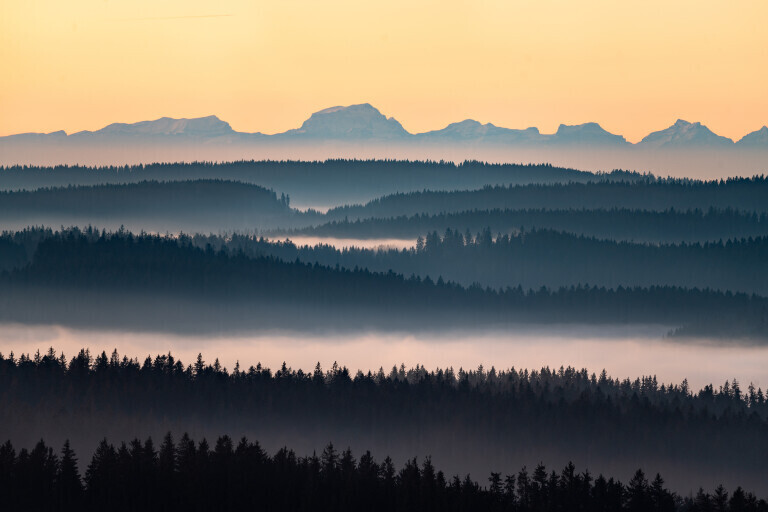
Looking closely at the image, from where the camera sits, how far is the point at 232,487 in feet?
475

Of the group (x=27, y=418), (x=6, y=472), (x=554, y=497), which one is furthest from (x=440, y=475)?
(x=27, y=418)

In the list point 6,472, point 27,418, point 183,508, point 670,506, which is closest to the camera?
point 183,508

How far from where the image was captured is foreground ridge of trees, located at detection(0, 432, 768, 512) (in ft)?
465

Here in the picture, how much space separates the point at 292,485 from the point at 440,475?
16.6 m

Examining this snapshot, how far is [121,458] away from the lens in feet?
Answer: 506

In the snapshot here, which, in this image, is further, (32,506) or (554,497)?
(554,497)

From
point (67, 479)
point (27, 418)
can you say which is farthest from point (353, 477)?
point (27, 418)

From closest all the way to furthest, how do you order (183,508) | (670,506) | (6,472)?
1. (183,508)
2. (6,472)
3. (670,506)

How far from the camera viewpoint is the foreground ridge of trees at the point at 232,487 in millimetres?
141750

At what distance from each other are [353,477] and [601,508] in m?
30.0

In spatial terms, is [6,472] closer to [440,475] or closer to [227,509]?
[227,509]

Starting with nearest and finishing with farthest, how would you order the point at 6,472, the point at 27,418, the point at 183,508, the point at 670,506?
the point at 183,508, the point at 6,472, the point at 670,506, the point at 27,418

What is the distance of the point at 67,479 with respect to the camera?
5778 inches

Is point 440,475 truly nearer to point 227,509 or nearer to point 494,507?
point 494,507
